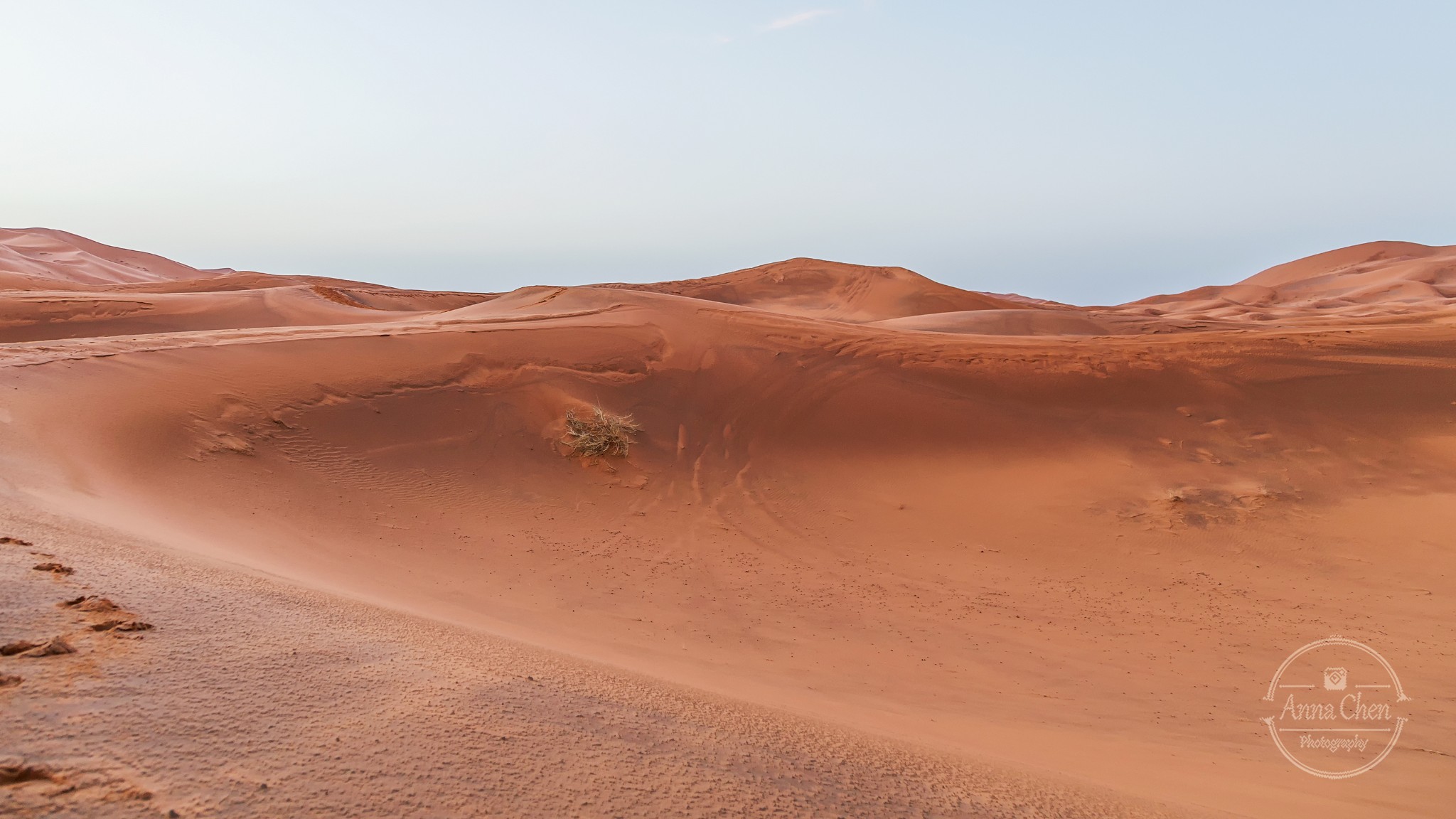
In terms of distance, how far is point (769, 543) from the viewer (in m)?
7.82

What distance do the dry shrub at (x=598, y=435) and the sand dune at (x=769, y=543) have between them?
196mm

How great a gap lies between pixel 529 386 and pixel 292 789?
8.69 m

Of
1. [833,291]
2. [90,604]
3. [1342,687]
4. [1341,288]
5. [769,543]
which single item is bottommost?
[1342,687]

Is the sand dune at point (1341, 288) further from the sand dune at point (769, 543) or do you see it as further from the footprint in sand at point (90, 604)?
the footprint in sand at point (90, 604)

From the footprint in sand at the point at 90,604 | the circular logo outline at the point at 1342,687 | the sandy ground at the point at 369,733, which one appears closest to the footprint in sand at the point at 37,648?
the sandy ground at the point at 369,733

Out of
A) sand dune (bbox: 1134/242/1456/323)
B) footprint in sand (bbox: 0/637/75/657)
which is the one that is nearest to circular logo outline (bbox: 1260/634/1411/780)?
footprint in sand (bbox: 0/637/75/657)

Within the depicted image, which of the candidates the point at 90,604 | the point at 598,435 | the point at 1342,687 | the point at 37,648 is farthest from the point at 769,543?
the point at 37,648

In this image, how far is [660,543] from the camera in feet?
25.2

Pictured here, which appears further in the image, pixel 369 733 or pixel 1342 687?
pixel 1342 687

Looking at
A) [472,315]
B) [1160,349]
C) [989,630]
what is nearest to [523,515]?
[989,630]

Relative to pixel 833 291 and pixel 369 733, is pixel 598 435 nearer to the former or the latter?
pixel 369 733

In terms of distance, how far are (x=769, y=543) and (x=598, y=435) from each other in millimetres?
2701

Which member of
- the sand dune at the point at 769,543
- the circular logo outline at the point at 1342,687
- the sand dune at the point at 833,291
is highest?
the sand dune at the point at 833,291

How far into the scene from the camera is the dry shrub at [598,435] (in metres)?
9.23
